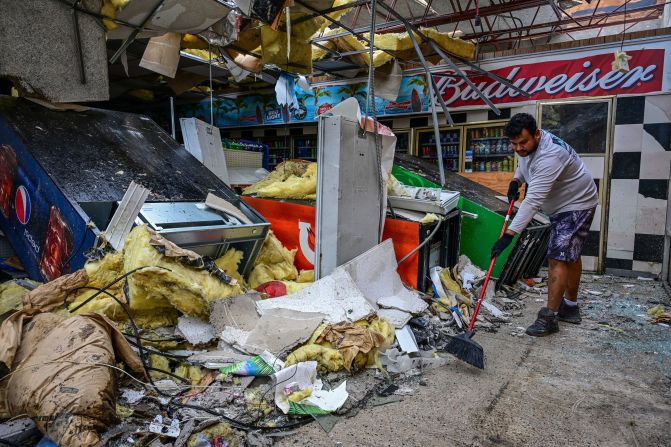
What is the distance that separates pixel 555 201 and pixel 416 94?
4106mm

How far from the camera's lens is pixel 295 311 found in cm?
287

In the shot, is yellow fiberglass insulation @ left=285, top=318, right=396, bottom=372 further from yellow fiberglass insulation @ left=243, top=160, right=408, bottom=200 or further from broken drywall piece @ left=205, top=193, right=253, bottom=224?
yellow fiberglass insulation @ left=243, top=160, right=408, bottom=200

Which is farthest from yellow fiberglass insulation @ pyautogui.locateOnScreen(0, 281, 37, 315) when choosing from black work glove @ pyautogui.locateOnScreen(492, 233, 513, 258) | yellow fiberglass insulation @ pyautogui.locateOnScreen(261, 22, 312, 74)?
black work glove @ pyautogui.locateOnScreen(492, 233, 513, 258)

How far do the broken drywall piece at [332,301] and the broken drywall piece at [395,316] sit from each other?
0.22 metres

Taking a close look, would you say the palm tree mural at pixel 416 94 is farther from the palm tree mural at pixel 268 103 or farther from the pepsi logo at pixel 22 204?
the pepsi logo at pixel 22 204

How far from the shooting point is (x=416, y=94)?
7.13m

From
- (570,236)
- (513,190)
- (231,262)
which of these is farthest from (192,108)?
(570,236)

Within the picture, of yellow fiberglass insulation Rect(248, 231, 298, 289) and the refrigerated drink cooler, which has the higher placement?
the refrigerated drink cooler

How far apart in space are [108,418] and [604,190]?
634cm

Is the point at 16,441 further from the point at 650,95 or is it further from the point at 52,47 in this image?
the point at 650,95

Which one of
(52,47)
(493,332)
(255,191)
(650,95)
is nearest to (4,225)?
(52,47)

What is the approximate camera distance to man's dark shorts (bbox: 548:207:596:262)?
343 cm

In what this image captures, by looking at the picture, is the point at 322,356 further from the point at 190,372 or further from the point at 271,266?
the point at 271,266

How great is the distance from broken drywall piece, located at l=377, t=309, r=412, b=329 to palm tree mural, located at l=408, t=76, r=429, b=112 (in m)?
4.74
